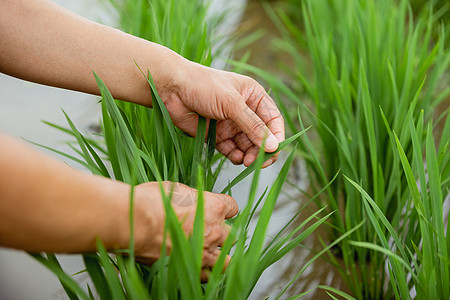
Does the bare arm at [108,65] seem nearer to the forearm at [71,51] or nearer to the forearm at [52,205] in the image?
the forearm at [71,51]

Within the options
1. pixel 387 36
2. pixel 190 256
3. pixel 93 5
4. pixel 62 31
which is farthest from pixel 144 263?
pixel 93 5

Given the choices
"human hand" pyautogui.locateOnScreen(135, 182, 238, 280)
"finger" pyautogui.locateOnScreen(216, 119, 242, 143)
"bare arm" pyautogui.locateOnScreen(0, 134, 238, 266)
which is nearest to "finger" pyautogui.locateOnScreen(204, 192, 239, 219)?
"human hand" pyautogui.locateOnScreen(135, 182, 238, 280)

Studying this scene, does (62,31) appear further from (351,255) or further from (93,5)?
(93,5)

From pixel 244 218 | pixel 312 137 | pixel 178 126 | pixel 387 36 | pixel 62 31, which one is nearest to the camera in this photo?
pixel 244 218

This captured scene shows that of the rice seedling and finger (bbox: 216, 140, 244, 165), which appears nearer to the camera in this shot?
the rice seedling

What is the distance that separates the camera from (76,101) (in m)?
1.79

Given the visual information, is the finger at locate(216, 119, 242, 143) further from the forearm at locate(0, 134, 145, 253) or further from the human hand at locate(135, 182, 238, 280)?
the forearm at locate(0, 134, 145, 253)

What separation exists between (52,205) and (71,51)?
50 cm

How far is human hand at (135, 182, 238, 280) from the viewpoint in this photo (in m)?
0.77

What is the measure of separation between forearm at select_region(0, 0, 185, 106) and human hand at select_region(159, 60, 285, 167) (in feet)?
0.13

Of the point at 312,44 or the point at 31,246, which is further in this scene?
the point at 312,44

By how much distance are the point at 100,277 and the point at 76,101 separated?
1.10 metres

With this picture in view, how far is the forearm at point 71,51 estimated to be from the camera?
1055mm

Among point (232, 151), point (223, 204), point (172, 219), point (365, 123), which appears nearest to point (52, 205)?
point (172, 219)
